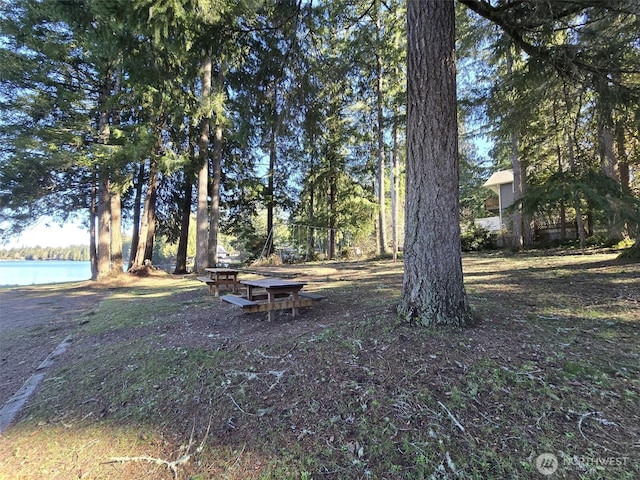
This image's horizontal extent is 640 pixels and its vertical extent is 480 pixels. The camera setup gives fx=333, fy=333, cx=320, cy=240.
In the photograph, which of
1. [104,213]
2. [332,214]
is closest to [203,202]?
[104,213]

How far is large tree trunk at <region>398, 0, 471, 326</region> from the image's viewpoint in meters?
3.18

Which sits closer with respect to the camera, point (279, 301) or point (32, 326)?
point (279, 301)

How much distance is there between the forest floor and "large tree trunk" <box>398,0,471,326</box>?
1.01 feet

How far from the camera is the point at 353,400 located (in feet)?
7.45

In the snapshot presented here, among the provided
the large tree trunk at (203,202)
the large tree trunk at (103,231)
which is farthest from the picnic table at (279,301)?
the large tree trunk at (103,231)

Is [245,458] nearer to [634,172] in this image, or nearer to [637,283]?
[637,283]

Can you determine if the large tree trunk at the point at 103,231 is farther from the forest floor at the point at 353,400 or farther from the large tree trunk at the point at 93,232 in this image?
the forest floor at the point at 353,400

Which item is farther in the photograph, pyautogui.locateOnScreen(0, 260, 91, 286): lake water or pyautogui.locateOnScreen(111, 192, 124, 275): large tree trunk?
pyautogui.locateOnScreen(0, 260, 91, 286): lake water

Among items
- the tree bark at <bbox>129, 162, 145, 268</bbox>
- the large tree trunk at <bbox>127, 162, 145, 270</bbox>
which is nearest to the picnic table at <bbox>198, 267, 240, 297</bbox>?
the tree bark at <bbox>129, 162, 145, 268</bbox>

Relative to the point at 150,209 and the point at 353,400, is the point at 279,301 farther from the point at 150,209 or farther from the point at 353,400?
the point at 150,209

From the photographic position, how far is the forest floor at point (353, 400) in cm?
179

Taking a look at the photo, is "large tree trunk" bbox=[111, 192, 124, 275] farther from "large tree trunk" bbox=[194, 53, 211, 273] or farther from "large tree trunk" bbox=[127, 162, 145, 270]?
"large tree trunk" bbox=[194, 53, 211, 273]

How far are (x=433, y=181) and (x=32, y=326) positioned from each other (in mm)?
7087

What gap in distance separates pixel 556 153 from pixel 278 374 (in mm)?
16675
